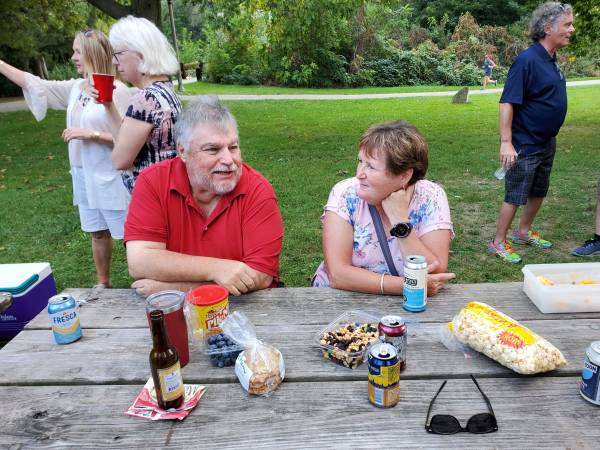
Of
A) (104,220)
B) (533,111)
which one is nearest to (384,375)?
(104,220)

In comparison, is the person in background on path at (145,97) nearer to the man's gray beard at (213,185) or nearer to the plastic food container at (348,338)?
the man's gray beard at (213,185)

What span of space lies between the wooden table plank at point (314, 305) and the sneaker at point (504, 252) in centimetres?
247

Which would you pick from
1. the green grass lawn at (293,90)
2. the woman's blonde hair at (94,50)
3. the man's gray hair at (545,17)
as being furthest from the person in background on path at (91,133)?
the green grass lawn at (293,90)

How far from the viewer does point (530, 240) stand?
4777 mm

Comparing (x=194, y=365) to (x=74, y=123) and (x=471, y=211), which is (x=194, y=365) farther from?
(x=471, y=211)

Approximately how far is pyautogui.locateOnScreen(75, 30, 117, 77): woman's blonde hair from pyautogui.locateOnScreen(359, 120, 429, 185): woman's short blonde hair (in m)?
2.00

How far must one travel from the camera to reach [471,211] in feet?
18.8

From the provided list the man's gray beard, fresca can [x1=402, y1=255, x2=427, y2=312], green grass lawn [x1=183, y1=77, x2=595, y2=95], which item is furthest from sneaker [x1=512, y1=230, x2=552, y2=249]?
green grass lawn [x1=183, y1=77, x2=595, y2=95]

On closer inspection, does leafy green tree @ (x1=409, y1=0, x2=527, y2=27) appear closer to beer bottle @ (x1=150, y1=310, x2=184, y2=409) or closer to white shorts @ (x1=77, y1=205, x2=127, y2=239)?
white shorts @ (x1=77, y1=205, x2=127, y2=239)

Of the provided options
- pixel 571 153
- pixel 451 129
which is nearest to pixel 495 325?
pixel 571 153

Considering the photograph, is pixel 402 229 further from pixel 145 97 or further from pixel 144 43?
pixel 144 43

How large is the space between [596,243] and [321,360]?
13.0 feet

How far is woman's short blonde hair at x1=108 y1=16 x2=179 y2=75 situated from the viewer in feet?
9.17

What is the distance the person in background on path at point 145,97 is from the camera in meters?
2.78
